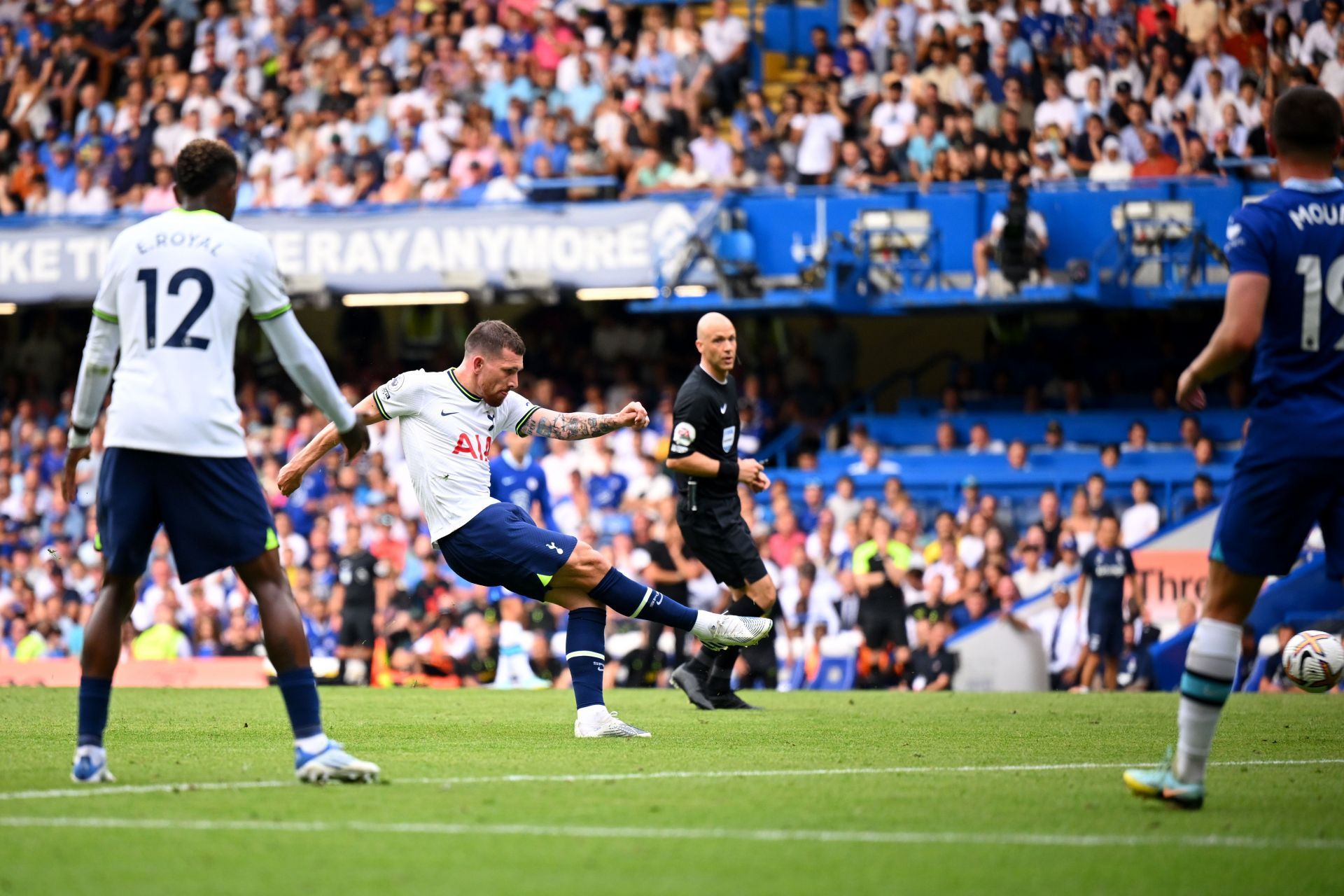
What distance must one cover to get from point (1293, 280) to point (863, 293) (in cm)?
1517

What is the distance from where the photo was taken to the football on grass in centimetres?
1059

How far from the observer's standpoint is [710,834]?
5727 mm

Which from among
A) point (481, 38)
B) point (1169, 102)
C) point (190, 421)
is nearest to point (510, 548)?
point (190, 421)

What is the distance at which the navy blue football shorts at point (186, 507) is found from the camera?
6.64 m

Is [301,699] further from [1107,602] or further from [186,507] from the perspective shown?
[1107,602]

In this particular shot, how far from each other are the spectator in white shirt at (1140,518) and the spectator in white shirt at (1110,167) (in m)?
3.52

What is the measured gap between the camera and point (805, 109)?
2270 cm

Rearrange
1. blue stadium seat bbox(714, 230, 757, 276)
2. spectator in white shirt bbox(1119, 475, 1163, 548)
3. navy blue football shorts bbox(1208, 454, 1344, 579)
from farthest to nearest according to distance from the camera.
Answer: blue stadium seat bbox(714, 230, 757, 276) → spectator in white shirt bbox(1119, 475, 1163, 548) → navy blue football shorts bbox(1208, 454, 1344, 579)

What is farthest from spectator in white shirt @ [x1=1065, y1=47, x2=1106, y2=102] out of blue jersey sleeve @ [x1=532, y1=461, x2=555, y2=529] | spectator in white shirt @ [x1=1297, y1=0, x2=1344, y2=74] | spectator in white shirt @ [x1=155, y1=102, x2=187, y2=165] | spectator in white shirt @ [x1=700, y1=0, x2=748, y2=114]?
spectator in white shirt @ [x1=155, y1=102, x2=187, y2=165]

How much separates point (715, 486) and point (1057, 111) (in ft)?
A: 35.5

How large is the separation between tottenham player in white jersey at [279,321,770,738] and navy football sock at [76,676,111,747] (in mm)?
2996

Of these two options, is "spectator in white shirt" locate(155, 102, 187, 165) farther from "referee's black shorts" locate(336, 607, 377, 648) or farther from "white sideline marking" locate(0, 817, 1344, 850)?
"white sideline marking" locate(0, 817, 1344, 850)

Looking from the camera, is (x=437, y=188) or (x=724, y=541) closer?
(x=724, y=541)

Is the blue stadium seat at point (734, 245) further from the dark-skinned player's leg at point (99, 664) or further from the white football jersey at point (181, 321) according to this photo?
the dark-skinned player's leg at point (99, 664)
